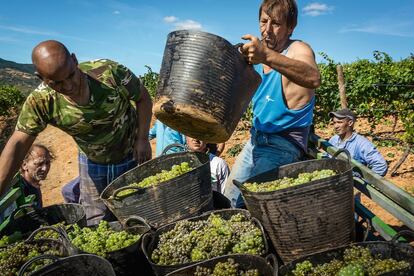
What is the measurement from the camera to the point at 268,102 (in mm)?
3109

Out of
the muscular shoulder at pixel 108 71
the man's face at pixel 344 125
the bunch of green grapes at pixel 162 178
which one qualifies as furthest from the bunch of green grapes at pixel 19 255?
the man's face at pixel 344 125

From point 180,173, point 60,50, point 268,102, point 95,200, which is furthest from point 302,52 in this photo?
point 95,200

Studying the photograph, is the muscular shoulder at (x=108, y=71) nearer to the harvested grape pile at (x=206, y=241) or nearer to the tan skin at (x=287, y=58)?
the tan skin at (x=287, y=58)

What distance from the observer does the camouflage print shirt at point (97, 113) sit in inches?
125

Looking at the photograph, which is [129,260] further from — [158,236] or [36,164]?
[36,164]

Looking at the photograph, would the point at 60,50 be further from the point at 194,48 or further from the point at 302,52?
the point at 302,52

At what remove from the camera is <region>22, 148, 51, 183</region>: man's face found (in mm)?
4773

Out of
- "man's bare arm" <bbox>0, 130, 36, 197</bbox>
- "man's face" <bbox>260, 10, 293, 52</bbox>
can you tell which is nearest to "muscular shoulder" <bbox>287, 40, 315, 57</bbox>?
"man's face" <bbox>260, 10, 293, 52</bbox>

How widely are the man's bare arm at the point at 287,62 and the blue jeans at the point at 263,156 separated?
27.7 inches

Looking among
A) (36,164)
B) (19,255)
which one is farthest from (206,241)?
(36,164)

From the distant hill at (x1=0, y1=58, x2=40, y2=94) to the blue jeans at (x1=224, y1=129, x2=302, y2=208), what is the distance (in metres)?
70.7

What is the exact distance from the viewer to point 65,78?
113 inches

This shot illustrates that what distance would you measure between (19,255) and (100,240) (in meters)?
0.46

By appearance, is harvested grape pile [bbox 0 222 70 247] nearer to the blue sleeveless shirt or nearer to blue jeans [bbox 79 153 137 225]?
blue jeans [bbox 79 153 137 225]
